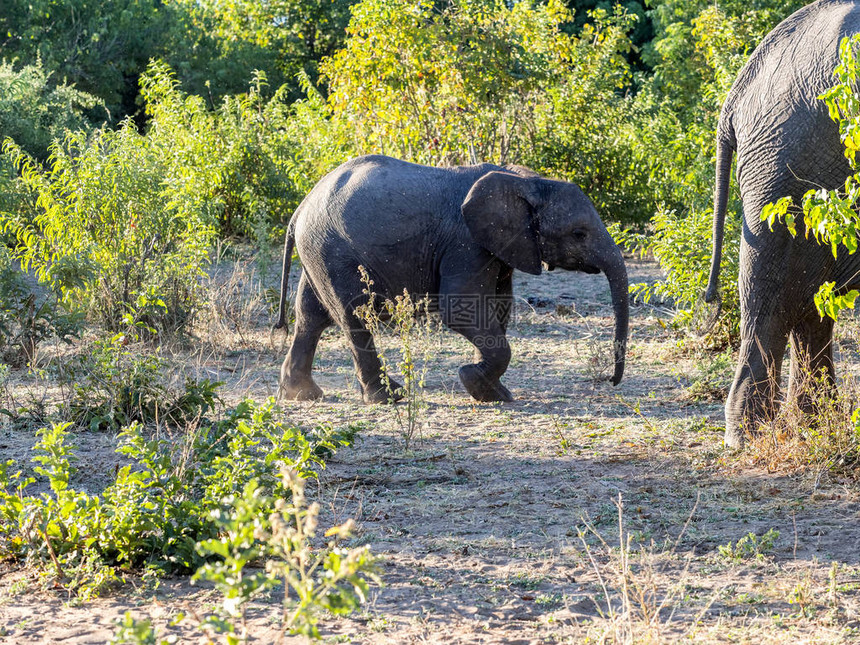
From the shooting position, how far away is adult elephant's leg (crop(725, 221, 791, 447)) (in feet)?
17.7

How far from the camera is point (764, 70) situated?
546 centimetres

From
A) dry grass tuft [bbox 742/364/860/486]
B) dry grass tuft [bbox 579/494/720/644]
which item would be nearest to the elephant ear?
dry grass tuft [bbox 742/364/860/486]

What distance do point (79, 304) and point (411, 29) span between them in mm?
4725

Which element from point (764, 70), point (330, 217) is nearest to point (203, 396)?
point (330, 217)

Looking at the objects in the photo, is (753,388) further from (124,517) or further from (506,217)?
(124,517)

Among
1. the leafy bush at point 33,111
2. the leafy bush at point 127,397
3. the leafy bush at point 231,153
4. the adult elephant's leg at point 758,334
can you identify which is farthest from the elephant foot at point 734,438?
the leafy bush at point 33,111

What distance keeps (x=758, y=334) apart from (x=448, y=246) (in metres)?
2.56

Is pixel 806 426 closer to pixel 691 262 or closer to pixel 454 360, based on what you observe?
pixel 691 262

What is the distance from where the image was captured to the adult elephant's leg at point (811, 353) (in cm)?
568

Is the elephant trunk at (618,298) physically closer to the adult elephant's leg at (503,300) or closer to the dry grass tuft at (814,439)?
the adult elephant's leg at (503,300)

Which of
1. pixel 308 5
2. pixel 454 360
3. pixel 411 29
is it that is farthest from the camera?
pixel 308 5

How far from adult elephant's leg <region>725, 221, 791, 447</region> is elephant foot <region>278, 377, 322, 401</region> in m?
3.13

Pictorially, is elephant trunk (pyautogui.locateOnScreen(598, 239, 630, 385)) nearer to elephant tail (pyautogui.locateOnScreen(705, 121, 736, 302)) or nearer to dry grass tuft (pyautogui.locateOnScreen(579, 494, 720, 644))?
elephant tail (pyautogui.locateOnScreen(705, 121, 736, 302))

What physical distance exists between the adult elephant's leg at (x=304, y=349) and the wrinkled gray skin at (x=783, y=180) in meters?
3.17
